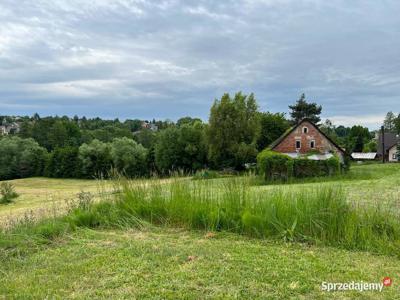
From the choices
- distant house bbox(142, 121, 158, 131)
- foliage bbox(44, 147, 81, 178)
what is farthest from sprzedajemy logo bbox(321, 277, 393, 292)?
distant house bbox(142, 121, 158, 131)

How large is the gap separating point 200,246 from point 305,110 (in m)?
63.4

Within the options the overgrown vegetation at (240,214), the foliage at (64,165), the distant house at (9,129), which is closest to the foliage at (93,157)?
the foliage at (64,165)

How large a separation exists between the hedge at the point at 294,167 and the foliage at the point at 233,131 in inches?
350

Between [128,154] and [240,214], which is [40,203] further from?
[128,154]

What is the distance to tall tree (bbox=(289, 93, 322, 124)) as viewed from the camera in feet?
209

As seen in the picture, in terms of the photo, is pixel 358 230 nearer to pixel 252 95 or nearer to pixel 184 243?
pixel 184 243

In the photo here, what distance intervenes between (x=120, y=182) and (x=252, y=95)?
34051 millimetres

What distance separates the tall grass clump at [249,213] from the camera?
455 cm

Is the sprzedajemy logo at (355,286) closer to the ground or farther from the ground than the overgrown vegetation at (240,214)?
closer to the ground

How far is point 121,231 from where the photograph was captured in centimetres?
533

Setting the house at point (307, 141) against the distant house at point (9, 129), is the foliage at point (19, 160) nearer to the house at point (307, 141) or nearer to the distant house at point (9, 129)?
the distant house at point (9, 129)

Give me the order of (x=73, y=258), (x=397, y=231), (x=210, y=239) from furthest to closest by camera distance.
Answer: (x=210, y=239), (x=397, y=231), (x=73, y=258)

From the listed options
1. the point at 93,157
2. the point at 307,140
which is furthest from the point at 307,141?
the point at 93,157

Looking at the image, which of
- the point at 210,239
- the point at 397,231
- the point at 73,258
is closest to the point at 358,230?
the point at 397,231
